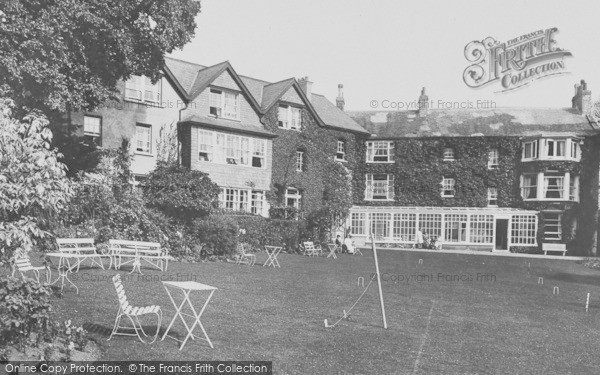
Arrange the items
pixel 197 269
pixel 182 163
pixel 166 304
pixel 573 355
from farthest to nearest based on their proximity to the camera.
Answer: pixel 182 163
pixel 197 269
pixel 166 304
pixel 573 355

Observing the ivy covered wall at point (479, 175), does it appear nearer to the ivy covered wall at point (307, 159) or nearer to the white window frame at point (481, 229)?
the white window frame at point (481, 229)

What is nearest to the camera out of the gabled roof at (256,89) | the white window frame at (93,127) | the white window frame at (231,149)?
the white window frame at (93,127)

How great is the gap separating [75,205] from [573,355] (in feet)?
58.1

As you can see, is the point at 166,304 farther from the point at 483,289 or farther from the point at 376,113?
the point at 376,113

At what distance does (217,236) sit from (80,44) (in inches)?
345

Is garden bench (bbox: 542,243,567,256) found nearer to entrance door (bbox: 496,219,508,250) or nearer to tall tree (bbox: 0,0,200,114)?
entrance door (bbox: 496,219,508,250)

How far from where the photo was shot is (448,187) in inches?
1647

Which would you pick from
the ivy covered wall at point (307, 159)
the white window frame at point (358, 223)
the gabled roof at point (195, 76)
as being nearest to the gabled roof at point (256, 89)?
the gabled roof at point (195, 76)

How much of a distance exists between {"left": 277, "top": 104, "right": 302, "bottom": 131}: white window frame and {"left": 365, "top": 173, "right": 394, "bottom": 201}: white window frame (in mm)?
8447

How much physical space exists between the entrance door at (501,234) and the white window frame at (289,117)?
16055 mm

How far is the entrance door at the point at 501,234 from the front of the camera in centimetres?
4075

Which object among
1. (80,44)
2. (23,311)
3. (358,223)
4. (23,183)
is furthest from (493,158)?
(23,311)

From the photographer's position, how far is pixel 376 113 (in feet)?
152

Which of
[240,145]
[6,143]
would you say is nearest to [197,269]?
[6,143]
